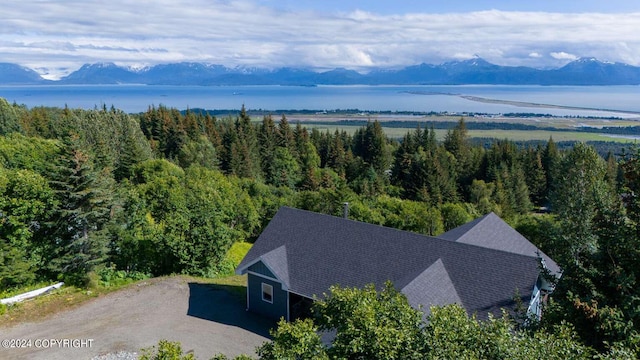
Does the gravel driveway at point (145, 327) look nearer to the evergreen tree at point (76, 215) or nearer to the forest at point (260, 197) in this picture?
the evergreen tree at point (76, 215)

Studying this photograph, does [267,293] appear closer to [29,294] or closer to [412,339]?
[29,294]

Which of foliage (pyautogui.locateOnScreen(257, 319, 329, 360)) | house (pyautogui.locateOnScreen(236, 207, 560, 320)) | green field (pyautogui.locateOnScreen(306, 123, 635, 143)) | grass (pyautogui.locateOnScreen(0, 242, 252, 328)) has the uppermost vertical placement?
green field (pyautogui.locateOnScreen(306, 123, 635, 143))

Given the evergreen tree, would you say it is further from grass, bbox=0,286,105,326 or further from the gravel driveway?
the gravel driveway

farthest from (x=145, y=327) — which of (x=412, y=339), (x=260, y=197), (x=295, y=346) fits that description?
(x=260, y=197)

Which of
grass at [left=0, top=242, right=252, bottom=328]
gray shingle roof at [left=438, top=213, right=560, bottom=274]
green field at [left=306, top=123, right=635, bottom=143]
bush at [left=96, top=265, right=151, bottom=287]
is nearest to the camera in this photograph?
grass at [left=0, top=242, right=252, bottom=328]


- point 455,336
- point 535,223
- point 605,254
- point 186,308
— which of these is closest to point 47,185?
point 186,308

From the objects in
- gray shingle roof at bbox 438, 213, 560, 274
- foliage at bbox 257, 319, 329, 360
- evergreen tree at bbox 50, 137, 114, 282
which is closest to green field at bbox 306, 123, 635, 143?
gray shingle roof at bbox 438, 213, 560, 274

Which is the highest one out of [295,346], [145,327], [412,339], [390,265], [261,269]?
[412,339]
